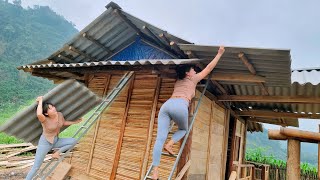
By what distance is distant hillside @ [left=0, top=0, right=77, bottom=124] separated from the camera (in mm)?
33562

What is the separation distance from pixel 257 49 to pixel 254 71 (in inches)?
35.8

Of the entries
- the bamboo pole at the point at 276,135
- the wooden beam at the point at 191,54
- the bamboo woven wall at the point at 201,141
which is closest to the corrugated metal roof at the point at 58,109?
the wooden beam at the point at 191,54

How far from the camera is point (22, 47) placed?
42.5 m

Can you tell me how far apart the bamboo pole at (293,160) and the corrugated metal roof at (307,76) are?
3472 mm

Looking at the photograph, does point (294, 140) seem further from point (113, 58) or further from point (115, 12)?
point (113, 58)

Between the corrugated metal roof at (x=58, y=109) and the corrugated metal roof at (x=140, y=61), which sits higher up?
the corrugated metal roof at (x=140, y=61)

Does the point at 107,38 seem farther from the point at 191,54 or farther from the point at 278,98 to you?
the point at 278,98

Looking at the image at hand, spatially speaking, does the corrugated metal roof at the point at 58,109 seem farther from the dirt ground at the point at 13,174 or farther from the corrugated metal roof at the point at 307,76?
the dirt ground at the point at 13,174

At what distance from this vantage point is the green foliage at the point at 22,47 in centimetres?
3297

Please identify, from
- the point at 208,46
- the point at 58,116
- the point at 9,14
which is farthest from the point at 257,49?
the point at 9,14

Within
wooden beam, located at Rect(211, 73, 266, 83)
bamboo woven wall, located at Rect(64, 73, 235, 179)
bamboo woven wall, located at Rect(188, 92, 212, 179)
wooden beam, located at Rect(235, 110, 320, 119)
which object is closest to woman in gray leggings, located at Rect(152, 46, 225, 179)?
wooden beam, located at Rect(211, 73, 266, 83)

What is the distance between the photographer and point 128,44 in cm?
744

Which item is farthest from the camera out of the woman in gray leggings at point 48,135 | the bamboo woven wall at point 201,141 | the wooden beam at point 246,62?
the bamboo woven wall at point 201,141

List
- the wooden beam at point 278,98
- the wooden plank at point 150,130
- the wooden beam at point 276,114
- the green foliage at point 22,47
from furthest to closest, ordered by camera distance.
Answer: the green foliage at point 22,47 < the wooden beam at point 276,114 < the wooden beam at point 278,98 < the wooden plank at point 150,130
